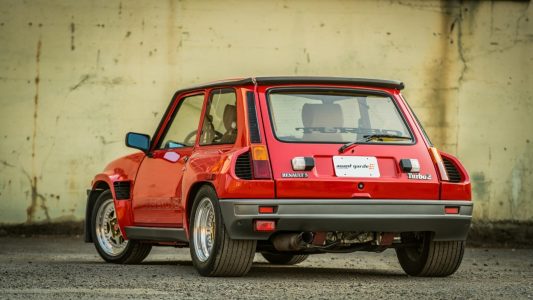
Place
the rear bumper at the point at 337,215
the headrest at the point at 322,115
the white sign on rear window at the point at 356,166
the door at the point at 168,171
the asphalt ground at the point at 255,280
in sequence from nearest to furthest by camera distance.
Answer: the asphalt ground at the point at 255,280 < the rear bumper at the point at 337,215 < the white sign on rear window at the point at 356,166 < the headrest at the point at 322,115 < the door at the point at 168,171

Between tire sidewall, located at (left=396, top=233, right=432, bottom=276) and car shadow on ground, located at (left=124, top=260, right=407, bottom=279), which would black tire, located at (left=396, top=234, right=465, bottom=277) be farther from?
car shadow on ground, located at (left=124, top=260, right=407, bottom=279)

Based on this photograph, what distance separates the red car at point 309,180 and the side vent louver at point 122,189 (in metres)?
0.88

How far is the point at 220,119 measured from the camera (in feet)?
31.1

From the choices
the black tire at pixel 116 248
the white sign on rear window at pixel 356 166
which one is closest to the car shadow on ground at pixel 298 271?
the black tire at pixel 116 248

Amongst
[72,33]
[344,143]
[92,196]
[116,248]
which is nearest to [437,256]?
[344,143]

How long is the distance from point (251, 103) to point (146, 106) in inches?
270

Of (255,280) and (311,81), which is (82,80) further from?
(255,280)

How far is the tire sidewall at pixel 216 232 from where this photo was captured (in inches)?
343

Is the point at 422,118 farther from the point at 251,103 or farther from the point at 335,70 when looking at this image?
the point at 251,103

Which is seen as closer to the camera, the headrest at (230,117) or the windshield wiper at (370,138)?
the windshield wiper at (370,138)

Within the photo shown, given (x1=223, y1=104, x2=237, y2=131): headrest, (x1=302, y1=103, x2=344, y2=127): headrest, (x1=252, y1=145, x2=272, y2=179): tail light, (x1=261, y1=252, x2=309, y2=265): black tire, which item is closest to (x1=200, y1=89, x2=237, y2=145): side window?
(x1=223, y1=104, x2=237, y2=131): headrest

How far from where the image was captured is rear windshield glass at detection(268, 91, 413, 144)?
352 inches

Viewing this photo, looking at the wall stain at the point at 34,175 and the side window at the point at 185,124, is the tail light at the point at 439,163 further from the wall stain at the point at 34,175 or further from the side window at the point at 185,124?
the wall stain at the point at 34,175

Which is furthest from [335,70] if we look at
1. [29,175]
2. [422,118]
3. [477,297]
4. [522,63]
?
[477,297]
